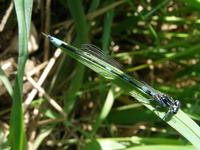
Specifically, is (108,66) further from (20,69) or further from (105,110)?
(105,110)

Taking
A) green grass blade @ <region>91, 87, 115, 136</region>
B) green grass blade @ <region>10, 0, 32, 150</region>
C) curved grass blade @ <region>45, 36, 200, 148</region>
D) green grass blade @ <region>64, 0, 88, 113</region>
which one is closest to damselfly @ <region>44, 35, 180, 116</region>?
curved grass blade @ <region>45, 36, 200, 148</region>

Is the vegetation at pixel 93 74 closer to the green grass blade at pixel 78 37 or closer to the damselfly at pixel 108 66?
the green grass blade at pixel 78 37

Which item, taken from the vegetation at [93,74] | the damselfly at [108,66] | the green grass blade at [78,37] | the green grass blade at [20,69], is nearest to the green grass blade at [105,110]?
the vegetation at [93,74]

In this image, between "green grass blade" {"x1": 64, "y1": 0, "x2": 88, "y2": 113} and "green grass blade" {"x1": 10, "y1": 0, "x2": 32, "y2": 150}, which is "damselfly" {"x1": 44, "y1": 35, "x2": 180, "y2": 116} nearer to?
"green grass blade" {"x1": 10, "y1": 0, "x2": 32, "y2": 150}

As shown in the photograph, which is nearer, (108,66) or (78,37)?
(108,66)

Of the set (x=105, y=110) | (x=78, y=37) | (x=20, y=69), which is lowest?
(x=105, y=110)

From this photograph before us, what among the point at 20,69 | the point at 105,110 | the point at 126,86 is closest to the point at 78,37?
the point at 105,110
